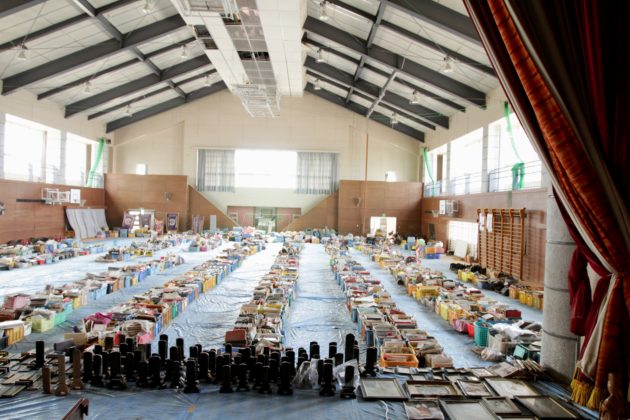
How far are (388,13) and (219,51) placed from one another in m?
5.76

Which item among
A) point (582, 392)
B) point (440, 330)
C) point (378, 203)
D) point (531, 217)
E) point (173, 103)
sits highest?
point (173, 103)

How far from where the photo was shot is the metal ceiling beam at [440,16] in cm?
1054

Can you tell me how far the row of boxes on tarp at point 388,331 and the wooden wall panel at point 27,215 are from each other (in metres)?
13.7

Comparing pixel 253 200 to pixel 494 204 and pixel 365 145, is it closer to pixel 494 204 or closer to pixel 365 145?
pixel 365 145

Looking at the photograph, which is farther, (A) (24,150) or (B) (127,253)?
(A) (24,150)

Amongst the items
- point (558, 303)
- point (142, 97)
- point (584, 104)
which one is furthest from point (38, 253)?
point (584, 104)

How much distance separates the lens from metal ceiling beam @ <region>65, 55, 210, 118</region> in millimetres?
19359

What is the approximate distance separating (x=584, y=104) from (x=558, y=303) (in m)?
2.01

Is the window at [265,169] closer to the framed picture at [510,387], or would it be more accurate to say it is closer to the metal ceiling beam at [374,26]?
the metal ceiling beam at [374,26]

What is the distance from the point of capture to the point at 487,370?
14.5 feet

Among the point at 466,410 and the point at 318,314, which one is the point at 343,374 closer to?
the point at 466,410

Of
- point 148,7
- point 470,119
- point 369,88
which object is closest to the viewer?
point 148,7

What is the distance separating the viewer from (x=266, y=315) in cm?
631

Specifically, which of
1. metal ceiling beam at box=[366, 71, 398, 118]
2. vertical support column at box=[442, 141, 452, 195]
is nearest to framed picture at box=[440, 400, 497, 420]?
metal ceiling beam at box=[366, 71, 398, 118]
